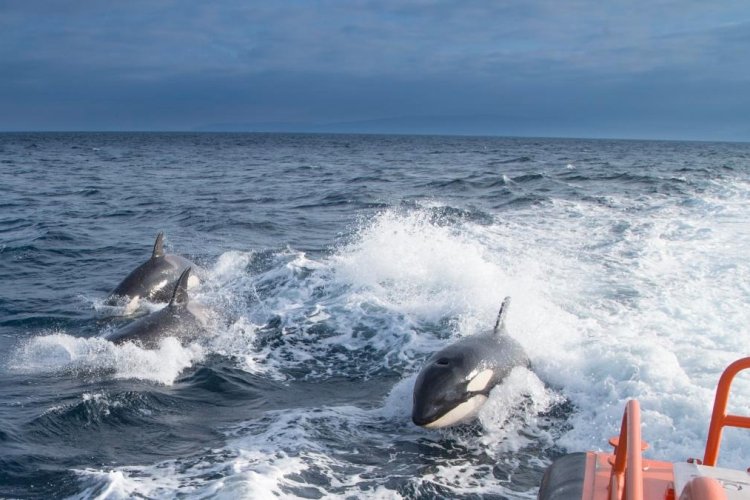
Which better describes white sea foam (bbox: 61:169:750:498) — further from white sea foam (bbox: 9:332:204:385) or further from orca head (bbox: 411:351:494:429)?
white sea foam (bbox: 9:332:204:385)

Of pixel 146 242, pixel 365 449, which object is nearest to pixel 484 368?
pixel 365 449

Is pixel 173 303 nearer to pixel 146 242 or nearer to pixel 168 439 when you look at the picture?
pixel 168 439

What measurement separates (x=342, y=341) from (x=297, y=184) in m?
27.1

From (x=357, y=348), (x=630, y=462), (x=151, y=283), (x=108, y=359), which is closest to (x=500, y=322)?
(x=357, y=348)

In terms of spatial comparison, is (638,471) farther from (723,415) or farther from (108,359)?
(108,359)

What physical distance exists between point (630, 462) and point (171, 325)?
9013 mm

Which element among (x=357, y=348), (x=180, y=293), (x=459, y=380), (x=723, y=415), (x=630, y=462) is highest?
(x=630, y=462)

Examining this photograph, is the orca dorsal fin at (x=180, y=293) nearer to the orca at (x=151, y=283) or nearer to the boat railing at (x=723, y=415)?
the orca at (x=151, y=283)

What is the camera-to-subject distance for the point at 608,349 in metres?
10.1

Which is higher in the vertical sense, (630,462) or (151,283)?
(630,462)

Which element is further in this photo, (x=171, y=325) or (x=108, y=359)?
(x=171, y=325)

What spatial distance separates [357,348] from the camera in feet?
38.1

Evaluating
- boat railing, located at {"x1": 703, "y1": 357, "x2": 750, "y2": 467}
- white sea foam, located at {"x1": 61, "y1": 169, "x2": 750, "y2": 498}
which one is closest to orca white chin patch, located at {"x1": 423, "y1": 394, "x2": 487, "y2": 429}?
white sea foam, located at {"x1": 61, "y1": 169, "x2": 750, "y2": 498}

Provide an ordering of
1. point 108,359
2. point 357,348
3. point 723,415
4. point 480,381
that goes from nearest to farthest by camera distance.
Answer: point 723,415
point 480,381
point 108,359
point 357,348
